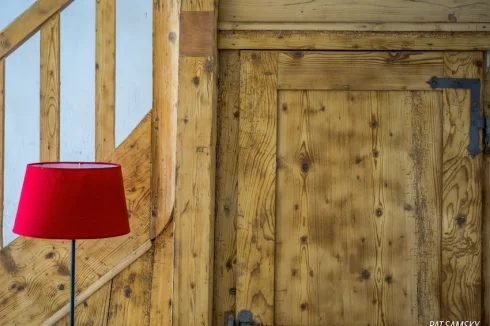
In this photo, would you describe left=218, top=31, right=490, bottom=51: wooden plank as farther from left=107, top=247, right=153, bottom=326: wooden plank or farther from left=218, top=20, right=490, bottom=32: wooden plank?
left=107, top=247, right=153, bottom=326: wooden plank

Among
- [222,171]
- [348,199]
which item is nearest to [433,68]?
[348,199]

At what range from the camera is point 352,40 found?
2.03 meters

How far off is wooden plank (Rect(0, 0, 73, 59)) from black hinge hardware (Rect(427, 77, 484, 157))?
1.64 meters

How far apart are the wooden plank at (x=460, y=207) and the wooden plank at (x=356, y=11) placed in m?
0.16

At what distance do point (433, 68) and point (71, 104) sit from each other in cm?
153

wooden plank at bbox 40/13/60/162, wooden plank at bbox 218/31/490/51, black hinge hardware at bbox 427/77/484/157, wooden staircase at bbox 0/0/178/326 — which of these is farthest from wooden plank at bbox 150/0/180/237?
black hinge hardware at bbox 427/77/484/157

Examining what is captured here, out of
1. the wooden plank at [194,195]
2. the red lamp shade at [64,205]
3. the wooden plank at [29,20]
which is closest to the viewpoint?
the red lamp shade at [64,205]

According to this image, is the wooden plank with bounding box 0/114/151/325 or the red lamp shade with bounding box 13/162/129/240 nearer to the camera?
the red lamp shade with bounding box 13/162/129/240

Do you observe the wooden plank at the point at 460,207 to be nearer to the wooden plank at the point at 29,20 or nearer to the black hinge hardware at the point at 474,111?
the black hinge hardware at the point at 474,111

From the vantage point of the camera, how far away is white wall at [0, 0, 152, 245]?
7.15 feet

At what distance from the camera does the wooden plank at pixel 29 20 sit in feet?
7.11

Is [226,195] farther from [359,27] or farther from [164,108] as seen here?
[359,27]

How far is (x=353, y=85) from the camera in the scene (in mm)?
2043

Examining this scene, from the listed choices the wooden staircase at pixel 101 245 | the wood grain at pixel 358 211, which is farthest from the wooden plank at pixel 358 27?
the wooden staircase at pixel 101 245
